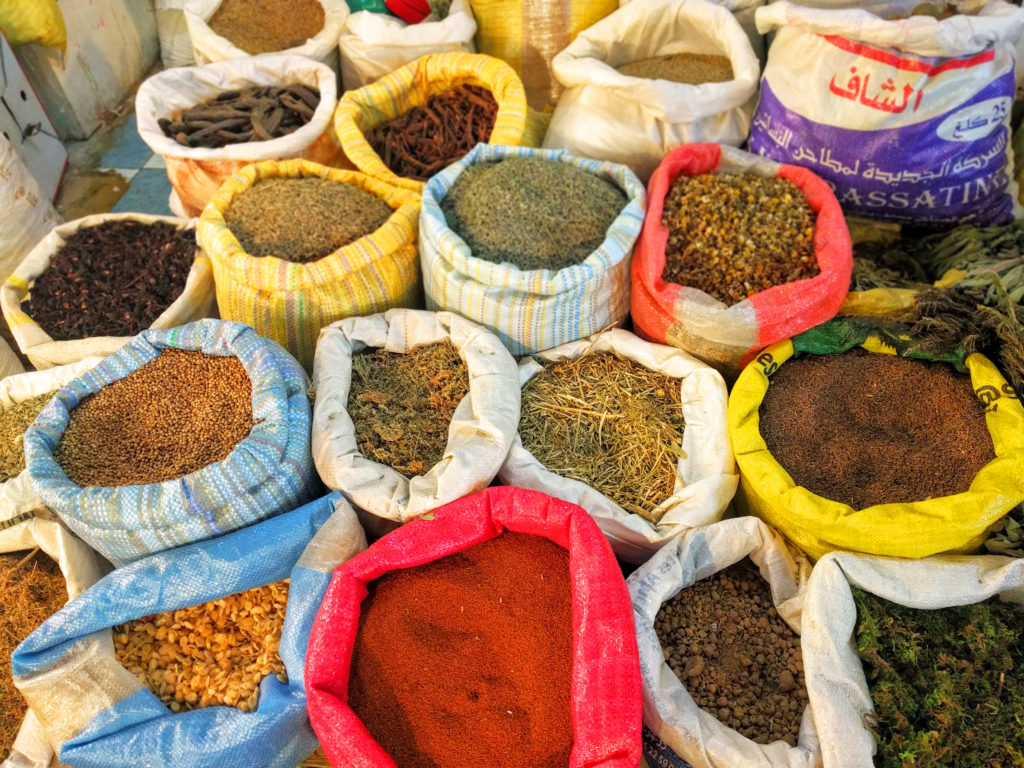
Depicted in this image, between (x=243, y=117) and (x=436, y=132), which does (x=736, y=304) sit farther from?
(x=243, y=117)

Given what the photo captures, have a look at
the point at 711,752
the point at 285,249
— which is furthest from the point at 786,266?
the point at 285,249

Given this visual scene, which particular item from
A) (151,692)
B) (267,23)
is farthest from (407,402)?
(267,23)

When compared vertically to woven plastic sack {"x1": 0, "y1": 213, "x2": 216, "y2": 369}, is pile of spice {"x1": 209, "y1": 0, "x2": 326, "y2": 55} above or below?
above

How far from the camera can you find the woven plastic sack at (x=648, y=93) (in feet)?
6.57

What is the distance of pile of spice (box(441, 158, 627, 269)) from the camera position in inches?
69.1


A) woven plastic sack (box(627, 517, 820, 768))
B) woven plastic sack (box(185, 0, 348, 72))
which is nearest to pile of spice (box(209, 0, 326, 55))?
woven plastic sack (box(185, 0, 348, 72))

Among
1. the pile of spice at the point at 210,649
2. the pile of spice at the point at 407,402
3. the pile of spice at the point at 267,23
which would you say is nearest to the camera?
the pile of spice at the point at 210,649

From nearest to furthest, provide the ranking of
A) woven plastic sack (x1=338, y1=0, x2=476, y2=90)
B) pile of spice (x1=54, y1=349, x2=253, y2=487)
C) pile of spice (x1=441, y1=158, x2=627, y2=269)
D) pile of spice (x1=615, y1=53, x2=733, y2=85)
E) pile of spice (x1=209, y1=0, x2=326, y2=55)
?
1. pile of spice (x1=54, y1=349, x2=253, y2=487)
2. pile of spice (x1=441, y1=158, x2=627, y2=269)
3. pile of spice (x1=615, y1=53, x2=733, y2=85)
4. woven plastic sack (x1=338, y1=0, x2=476, y2=90)
5. pile of spice (x1=209, y1=0, x2=326, y2=55)

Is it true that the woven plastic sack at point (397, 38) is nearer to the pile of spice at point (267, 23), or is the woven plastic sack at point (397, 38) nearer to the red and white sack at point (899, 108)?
the pile of spice at point (267, 23)

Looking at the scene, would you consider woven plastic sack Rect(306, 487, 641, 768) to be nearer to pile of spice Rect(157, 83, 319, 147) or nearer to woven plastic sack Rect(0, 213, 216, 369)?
woven plastic sack Rect(0, 213, 216, 369)

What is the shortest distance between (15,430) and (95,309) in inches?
→ 15.1

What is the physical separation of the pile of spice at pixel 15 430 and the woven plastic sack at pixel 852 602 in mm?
1680

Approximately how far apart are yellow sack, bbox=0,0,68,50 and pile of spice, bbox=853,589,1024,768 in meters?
3.21

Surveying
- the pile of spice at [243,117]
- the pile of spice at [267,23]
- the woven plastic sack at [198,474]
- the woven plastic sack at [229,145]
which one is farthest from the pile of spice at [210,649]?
the pile of spice at [267,23]
